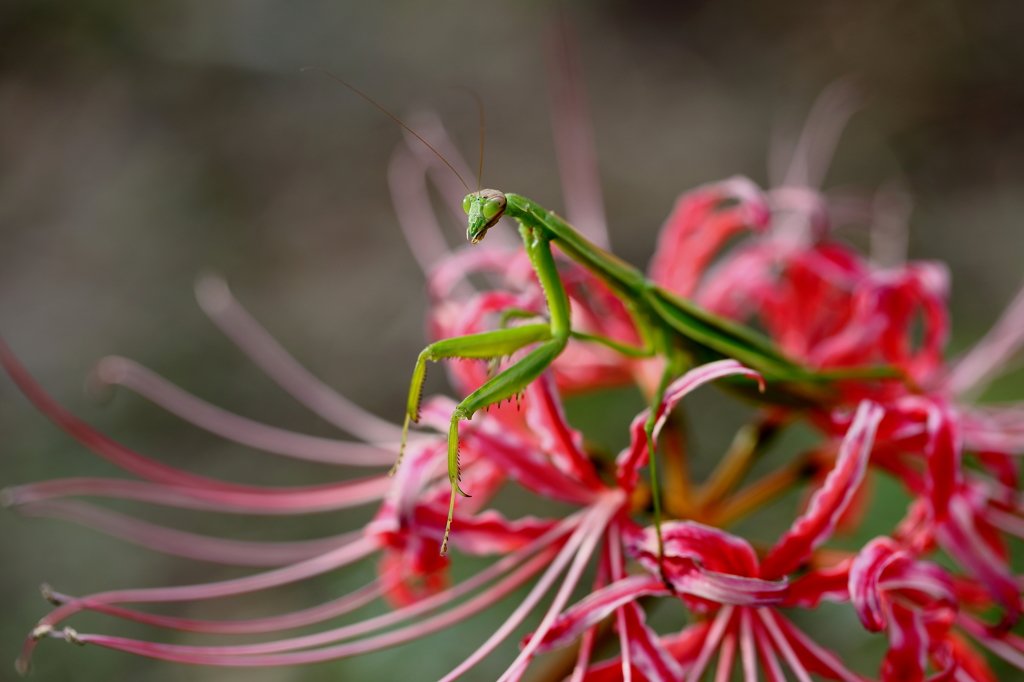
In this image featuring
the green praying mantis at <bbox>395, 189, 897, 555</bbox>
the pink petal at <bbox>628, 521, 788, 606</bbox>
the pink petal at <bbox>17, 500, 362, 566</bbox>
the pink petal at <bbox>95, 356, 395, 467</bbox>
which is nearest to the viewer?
the pink petal at <bbox>628, 521, 788, 606</bbox>

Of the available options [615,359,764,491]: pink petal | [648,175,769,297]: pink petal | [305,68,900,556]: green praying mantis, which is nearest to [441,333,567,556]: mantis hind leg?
[305,68,900,556]: green praying mantis

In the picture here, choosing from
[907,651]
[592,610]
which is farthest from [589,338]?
[907,651]

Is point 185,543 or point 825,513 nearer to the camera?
point 825,513

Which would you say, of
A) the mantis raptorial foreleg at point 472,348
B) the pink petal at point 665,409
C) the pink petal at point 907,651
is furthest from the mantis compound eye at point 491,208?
the pink petal at point 907,651

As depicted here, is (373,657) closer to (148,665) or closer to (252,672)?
(252,672)

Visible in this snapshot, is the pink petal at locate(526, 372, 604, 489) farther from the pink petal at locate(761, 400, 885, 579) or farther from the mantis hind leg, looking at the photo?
the pink petal at locate(761, 400, 885, 579)

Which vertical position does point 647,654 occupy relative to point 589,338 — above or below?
below

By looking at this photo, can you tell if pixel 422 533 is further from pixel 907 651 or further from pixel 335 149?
pixel 335 149
